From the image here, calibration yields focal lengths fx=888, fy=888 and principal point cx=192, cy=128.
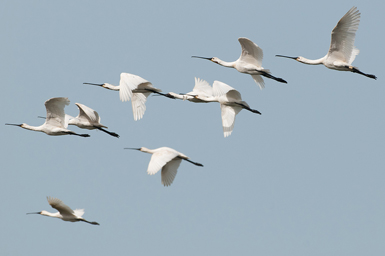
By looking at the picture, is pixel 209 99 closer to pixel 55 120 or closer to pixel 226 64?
pixel 226 64

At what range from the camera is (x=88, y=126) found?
3256 centimetres

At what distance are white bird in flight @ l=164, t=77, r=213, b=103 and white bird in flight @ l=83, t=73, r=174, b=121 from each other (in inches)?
63.2

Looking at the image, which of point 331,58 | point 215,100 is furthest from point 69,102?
point 331,58

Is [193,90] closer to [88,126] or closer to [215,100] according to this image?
[215,100]

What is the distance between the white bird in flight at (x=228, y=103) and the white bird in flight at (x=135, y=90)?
2.24 m

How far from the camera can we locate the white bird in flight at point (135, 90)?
96.9 ft

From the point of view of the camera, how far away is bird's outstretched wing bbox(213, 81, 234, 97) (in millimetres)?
31486

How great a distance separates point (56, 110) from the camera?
30.5m

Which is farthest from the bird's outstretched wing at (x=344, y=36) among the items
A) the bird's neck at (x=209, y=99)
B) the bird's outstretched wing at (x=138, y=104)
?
the bird's outstretched wing at (x=138, y=104)

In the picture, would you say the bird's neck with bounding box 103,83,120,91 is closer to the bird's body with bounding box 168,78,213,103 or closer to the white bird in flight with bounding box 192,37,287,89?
the bird's body with bounding box 168,78,213,103

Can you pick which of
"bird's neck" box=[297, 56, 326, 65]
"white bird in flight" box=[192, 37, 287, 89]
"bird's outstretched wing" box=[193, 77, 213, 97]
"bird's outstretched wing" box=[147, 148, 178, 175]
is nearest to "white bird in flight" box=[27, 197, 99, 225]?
"bird's outstretched wing" box=[147, 148, 178, 175]

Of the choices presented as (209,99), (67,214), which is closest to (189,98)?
(209,99)

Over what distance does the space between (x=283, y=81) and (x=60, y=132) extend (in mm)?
8102

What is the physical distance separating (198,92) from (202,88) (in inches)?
13.5
